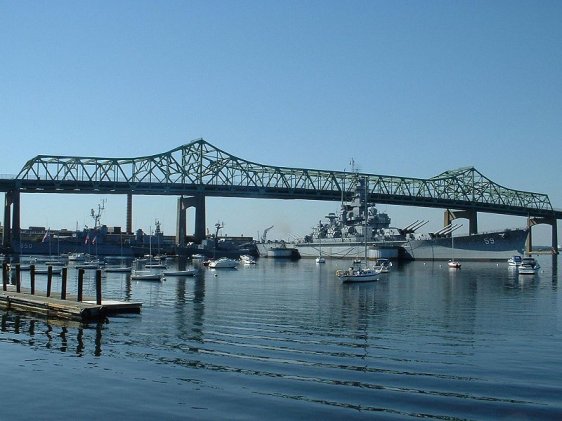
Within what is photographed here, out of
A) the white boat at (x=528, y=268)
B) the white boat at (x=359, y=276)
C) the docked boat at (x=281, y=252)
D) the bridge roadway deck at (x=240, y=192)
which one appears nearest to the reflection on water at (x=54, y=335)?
the white boat at (x=359, y=276)

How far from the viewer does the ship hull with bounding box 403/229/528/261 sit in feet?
419

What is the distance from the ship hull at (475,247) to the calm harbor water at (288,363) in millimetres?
90468

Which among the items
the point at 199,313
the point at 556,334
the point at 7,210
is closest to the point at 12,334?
the point at 199,313

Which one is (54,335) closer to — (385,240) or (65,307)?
(65,307)

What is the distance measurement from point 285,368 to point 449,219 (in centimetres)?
16763

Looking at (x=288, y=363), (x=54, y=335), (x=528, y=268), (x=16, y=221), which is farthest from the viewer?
(x=16, y=221)

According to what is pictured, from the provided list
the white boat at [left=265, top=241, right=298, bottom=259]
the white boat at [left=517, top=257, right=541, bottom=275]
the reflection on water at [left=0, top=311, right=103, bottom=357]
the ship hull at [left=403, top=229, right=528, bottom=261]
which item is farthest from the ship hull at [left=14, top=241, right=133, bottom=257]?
the reflection on water at [left=0, top=311, right=103, bottom=357]

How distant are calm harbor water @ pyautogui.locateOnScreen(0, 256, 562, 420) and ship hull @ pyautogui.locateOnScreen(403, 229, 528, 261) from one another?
90468 millimetres

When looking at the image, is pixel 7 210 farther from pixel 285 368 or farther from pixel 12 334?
pixel 285 368

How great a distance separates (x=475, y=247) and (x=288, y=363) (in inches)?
4497

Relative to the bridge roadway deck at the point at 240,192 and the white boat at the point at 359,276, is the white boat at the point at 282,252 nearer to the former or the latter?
the bridge roadway deck at the point at 240,192

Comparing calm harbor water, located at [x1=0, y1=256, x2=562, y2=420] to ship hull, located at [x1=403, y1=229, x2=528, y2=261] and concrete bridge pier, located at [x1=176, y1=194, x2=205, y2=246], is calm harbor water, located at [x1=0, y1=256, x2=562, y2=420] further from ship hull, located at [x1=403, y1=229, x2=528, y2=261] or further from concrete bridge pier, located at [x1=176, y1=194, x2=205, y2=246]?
concrete bridge pier, located at [x1=176, y1=194, x2=205, y2=246]

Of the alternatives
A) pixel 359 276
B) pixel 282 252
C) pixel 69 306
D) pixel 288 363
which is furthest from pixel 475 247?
pixel 288 363

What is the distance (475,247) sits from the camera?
431ft
